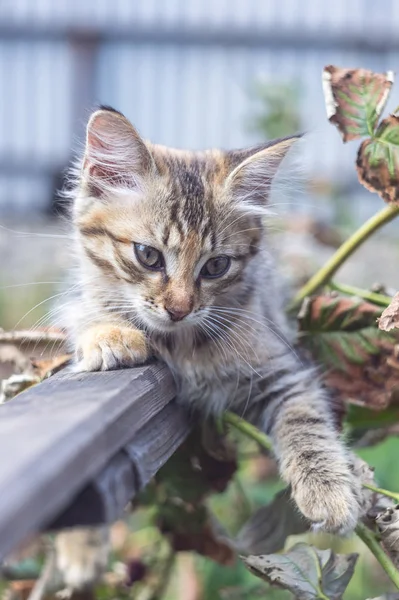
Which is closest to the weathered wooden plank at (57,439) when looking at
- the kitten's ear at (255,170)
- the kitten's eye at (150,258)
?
the kitten's eye at (150,258)

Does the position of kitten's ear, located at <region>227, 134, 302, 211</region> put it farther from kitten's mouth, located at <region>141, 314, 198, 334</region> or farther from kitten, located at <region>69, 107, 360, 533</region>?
kitten's mouth, located at <region>141, 314, 198, 334</region>

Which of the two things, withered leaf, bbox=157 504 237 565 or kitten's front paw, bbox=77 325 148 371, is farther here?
withered leaf, bbox=157 504 237 565

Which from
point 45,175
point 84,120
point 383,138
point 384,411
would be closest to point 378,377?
point 384,411

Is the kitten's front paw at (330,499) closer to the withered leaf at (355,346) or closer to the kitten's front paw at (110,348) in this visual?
the withered leaf at (355,346)

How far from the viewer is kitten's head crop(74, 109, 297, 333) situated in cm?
198

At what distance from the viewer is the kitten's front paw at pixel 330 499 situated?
5.20 feet

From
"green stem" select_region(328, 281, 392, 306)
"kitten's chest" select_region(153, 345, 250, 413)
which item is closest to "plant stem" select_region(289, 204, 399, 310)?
"green stem" select_region(328, 281, 392, 306)

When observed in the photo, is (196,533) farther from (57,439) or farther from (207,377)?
(57,439)

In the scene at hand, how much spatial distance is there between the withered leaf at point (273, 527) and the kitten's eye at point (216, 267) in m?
0.53

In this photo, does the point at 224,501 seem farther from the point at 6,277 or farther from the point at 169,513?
the point at 6,277

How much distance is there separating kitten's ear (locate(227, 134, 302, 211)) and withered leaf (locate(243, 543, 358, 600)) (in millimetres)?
930

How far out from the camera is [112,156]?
2082mm

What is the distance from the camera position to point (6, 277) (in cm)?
661

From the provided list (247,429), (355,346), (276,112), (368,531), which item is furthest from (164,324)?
(276,112)
